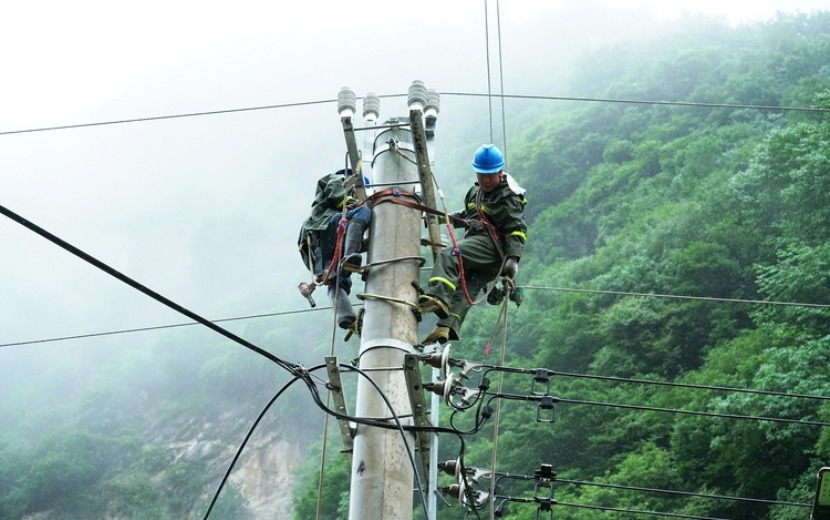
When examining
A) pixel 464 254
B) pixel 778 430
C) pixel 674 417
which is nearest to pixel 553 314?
pixel 674 417

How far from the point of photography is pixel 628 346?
3247 cm

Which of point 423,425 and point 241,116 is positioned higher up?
point 241,116

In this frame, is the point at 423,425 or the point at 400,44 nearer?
the point at 423,425

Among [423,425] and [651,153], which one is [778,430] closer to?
[423,425]

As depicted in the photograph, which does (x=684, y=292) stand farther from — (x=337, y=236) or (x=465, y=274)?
(x=337, y=236)

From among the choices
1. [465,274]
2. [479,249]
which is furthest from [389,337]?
[479,249]

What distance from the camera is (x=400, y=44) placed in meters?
118

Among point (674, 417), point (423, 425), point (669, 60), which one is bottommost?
point (423, 425)

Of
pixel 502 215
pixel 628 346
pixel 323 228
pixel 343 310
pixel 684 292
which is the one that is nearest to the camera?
pixel 343 310

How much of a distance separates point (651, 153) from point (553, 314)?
14509 mm

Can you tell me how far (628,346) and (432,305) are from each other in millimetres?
27746

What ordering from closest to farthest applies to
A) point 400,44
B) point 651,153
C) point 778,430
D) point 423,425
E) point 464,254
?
1. point 423,425
2. point 464,254
3. point 778,430
4. point 651,153
5. point 400,44

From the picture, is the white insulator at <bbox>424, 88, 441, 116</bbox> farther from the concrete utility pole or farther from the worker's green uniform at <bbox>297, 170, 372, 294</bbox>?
the worker's green uniform at <bbox>297, 170, 372, 294</bbox>

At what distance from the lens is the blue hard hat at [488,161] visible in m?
6.94
